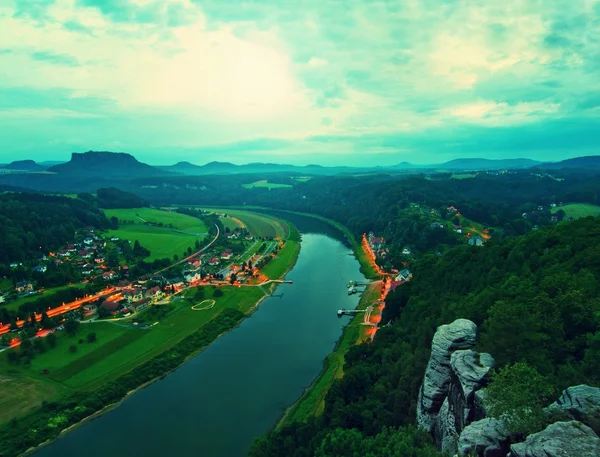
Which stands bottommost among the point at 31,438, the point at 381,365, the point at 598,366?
the point at 31,438

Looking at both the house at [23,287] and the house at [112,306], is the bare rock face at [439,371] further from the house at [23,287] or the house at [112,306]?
the house at [23,287]

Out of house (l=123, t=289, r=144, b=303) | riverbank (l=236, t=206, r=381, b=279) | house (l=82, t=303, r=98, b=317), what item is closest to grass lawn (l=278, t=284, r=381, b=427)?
riverbank (l=236, t=206, r=381, b=279)

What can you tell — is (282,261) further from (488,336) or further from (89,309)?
(488,336)

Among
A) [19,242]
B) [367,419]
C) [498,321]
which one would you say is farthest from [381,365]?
[19,242]

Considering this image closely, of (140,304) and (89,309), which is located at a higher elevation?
(140,304)

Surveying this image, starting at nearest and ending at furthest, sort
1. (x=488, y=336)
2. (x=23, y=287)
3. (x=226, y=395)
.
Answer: (x=488, y=336) < (x=226, y=395) < (x=23, y=287)

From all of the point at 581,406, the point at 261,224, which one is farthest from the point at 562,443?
the point at 261,224

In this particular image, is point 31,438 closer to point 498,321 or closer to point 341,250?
point 498,321
